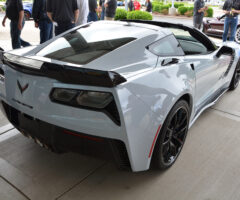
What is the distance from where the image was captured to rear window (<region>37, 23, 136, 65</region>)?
6.94 ft

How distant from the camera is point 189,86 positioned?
7.86ft

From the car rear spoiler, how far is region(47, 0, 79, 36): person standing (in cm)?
313

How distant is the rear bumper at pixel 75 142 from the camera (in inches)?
69.7

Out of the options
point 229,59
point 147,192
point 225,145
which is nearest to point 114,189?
point 147,192

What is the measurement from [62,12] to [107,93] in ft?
11.7

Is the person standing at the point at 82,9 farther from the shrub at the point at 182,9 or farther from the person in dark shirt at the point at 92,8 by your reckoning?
the shrub at the point at 182,9

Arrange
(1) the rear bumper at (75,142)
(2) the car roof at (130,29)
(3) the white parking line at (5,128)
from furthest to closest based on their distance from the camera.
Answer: (3) the white parking line at (5,128), (2) the car roof at (130,29), (1) the rear bumper at (75,142)

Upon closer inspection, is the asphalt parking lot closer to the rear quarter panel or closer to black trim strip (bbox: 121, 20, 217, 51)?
the rear quarter panel

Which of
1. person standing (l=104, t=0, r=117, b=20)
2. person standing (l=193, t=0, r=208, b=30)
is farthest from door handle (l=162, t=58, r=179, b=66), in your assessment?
person standing (l=193, t=0, r=208, b=30)

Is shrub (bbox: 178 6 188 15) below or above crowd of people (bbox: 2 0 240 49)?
below

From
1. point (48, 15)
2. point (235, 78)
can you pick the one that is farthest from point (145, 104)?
point (48, 15)

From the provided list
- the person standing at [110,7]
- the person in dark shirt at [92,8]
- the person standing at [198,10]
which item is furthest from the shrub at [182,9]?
the person in dark shirt at [92,8]

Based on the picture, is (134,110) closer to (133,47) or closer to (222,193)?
(133,47)

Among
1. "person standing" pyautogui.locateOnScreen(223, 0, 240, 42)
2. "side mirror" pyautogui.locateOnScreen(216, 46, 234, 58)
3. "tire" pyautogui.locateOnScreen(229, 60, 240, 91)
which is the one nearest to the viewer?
"side mirror" pyautogui.locateOnScreen(216, 46, 234, 58)
